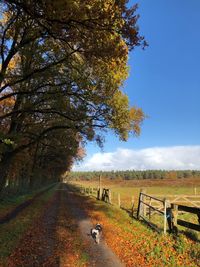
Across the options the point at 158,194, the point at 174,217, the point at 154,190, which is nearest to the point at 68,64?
the point at 174,217

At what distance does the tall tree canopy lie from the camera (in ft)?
26.3

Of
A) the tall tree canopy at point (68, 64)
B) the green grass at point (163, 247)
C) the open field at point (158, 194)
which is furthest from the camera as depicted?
the open field at point (158, 194)

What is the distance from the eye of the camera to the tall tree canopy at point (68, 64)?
8002 millimetres

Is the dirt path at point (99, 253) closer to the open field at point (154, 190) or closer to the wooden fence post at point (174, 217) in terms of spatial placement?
the wooden fence post at point (174, 217)

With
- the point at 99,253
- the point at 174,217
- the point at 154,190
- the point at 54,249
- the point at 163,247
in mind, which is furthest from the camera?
the point at 154,190

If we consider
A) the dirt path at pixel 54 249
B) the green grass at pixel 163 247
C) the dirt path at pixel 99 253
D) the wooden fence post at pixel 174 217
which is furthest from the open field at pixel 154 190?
the dirt path at pixel 54 249

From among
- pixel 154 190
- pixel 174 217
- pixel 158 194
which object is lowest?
pixel 174 217

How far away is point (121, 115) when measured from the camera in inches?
922

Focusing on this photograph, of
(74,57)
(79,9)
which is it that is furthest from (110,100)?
(79,9)

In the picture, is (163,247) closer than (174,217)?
Yes

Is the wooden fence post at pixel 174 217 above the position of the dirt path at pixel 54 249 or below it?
above

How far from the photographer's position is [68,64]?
725 inches

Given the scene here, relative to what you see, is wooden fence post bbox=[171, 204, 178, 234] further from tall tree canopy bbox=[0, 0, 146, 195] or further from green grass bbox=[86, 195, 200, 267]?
tall tree canopy bbox=[0, 0, 146, 195]

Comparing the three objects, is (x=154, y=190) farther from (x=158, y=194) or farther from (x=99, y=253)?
(x=99, y=253)
